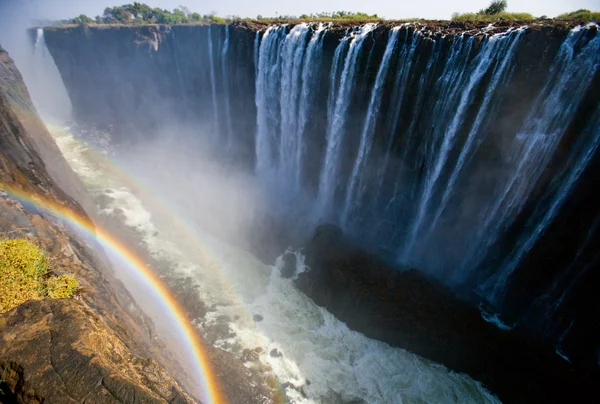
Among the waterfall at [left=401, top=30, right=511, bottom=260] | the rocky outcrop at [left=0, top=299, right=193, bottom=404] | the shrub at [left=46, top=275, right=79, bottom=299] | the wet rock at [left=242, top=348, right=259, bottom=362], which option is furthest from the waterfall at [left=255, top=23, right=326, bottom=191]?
the rocky outcrop at [left=0, top=299, right=193, bottom=404]

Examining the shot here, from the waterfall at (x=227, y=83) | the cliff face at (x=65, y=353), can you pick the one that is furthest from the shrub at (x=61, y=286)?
the waterfall at (x=227, y=83)

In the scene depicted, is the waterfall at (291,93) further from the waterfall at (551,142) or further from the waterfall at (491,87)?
the waterfall at (551,142)

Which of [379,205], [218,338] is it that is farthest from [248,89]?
[218,338]

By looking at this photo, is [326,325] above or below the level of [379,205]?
below

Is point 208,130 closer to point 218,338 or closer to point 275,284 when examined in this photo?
point 275,284

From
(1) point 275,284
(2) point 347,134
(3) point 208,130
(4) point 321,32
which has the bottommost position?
(1) point 275,284

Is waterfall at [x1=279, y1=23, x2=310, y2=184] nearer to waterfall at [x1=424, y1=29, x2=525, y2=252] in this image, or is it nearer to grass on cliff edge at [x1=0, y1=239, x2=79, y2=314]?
waterfall at [x1=424, y1=29, x2=525, y2=252]
